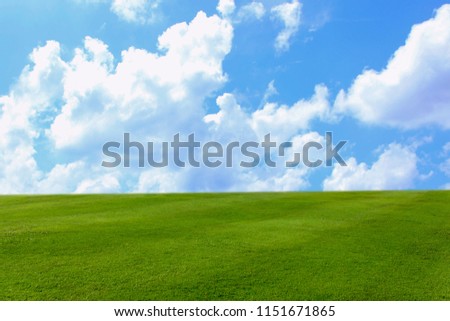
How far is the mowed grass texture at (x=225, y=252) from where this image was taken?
14.3m

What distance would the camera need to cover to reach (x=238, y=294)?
45.8 ft

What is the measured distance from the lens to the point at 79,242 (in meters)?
18.4

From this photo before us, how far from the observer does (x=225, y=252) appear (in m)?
17.0

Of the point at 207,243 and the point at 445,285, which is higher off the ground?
the point at 207,243

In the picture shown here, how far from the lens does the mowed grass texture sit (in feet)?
47.0
